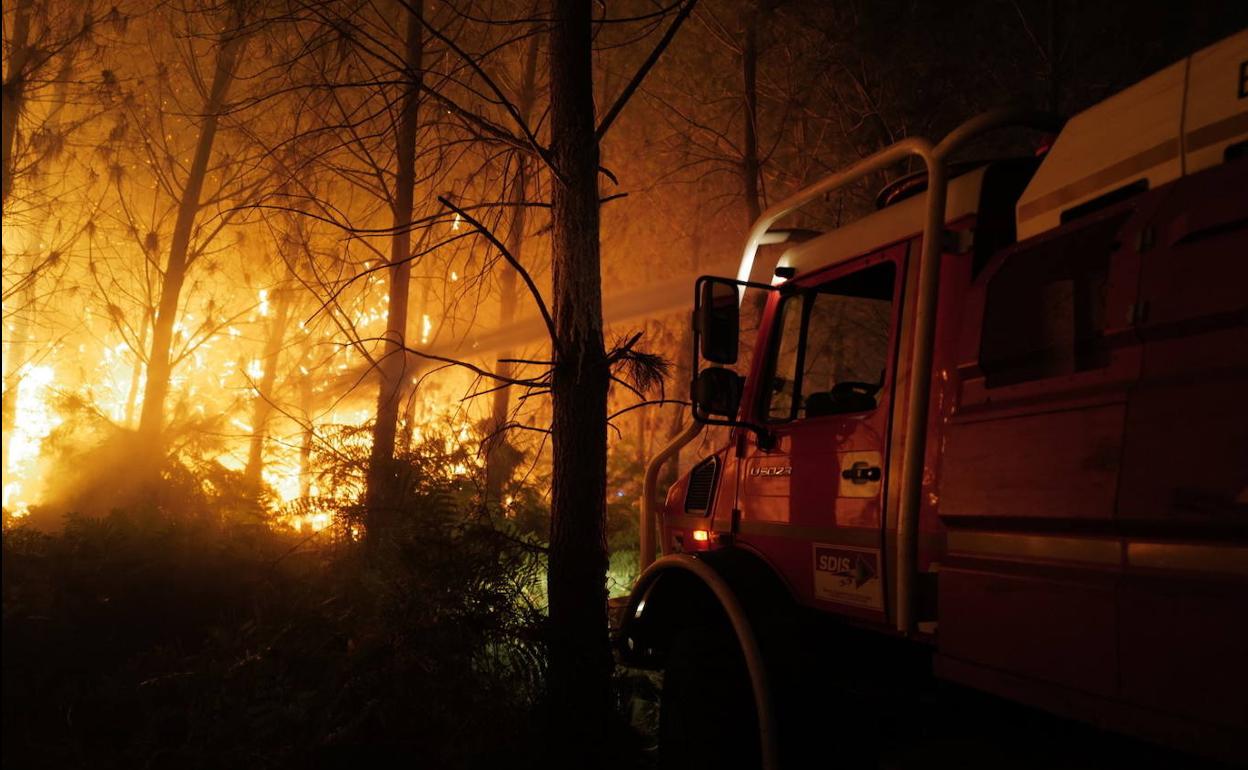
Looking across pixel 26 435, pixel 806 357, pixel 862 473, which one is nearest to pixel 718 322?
pixel 806 357

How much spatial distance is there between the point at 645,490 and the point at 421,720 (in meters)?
2.02

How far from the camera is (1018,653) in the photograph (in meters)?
2.23

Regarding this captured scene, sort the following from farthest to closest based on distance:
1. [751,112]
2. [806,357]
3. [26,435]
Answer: [26,435]
[751,112]
[806,357]

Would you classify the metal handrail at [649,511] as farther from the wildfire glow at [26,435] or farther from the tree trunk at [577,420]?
the wildfire glow at [26,435]

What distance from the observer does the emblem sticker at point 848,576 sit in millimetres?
2863

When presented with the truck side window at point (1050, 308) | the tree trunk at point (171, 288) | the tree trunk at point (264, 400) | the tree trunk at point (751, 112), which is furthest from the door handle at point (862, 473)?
the tree trunk at point (171, 288)

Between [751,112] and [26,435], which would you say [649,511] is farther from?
[26,435]

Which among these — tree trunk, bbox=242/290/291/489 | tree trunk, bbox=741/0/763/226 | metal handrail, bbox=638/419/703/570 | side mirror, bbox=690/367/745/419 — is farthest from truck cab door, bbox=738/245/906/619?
tree trunk, bbox=741/0/763/226

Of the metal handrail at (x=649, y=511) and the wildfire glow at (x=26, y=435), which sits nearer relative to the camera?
the metal handrail at (x=649, y=511)

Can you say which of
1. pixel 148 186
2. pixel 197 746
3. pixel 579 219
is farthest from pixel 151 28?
pixel 197 746

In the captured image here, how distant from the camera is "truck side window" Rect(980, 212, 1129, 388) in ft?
7.38

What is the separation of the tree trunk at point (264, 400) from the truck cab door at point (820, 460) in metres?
6.77

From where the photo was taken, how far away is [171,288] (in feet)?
39.0

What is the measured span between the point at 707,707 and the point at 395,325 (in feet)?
24.1
